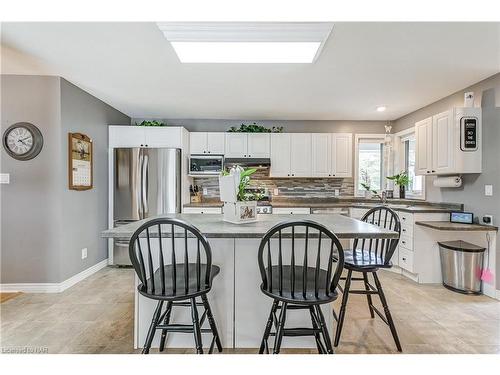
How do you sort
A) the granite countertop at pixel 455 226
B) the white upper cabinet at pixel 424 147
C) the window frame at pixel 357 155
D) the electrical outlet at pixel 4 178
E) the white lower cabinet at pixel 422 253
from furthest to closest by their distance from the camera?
the window frame at pixel 357 155 → the white upper cabinet at pixel 424 147 → the white lower cabinet at pixel 422 253 → the electrical outlet at pixel 4 178 → the granite countertop at pixel 455 226

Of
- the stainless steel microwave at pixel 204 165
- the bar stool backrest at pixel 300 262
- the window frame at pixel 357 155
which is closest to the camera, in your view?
the bar stool backrest at pixel 300 262

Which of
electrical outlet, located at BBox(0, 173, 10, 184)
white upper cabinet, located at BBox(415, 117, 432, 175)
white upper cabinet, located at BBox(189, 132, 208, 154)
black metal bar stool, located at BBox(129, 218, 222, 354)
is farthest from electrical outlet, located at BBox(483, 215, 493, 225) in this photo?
electrical outlet, located at BBox(0, 173, 10, 184)

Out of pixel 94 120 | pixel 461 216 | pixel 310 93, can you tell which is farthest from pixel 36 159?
pixel 461 216

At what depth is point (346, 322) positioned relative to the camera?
238 centimetres

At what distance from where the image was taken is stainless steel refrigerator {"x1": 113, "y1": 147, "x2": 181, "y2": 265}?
13.2 ft

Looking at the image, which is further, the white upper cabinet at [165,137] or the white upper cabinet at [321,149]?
the white upper cabinet at [321,149]

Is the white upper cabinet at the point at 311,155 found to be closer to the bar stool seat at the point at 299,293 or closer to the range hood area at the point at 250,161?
the range hood area at the point at 250,161

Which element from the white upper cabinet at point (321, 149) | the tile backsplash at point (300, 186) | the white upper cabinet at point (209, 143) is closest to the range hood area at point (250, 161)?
the white upper cabinet at point (209, 143)

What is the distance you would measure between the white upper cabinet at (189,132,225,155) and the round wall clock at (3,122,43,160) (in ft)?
7.06

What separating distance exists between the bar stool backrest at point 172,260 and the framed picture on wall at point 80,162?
1931 millimetres

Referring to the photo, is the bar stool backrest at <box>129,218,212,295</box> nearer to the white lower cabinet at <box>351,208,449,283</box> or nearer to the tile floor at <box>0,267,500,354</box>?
the tile floor at <box>0,267,500,354</box>

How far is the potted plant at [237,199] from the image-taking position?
82.4 inches

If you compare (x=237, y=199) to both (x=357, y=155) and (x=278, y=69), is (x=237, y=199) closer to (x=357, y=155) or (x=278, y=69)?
(x=278, y=69)

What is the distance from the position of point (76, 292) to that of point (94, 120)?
2218 mm
